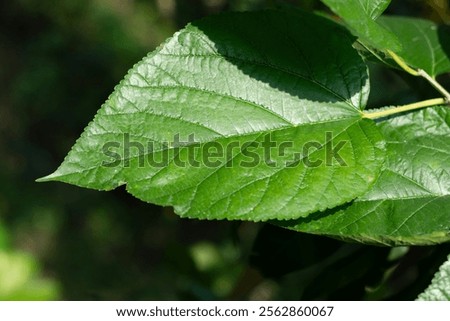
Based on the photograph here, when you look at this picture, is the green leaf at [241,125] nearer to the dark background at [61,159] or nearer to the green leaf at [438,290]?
the green leaf at [438,290]

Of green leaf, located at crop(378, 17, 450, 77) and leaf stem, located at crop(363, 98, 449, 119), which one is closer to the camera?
leaf stem, located at crop(363, 98, 449, 119)

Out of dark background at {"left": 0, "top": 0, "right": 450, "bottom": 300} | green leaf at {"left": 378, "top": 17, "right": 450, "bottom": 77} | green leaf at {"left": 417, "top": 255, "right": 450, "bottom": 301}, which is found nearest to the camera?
green leaf at {"left": 417, "top": 255, "right": 450, "bottom": 301}

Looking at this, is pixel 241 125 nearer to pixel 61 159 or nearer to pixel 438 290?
pixel 438 290

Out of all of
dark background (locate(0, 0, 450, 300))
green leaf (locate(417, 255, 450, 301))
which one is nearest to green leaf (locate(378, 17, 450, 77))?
green leaf (locate(417, 255, 450, 301))

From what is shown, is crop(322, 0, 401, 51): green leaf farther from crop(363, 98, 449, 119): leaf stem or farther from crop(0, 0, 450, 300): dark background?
crop(0, 0, 450, 300): dark background

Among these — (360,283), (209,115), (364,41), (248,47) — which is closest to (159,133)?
(209,115)

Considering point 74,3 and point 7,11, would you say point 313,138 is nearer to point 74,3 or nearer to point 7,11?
point 74,3

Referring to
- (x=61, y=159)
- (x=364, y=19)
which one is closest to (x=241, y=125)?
(x=364, y=19)
